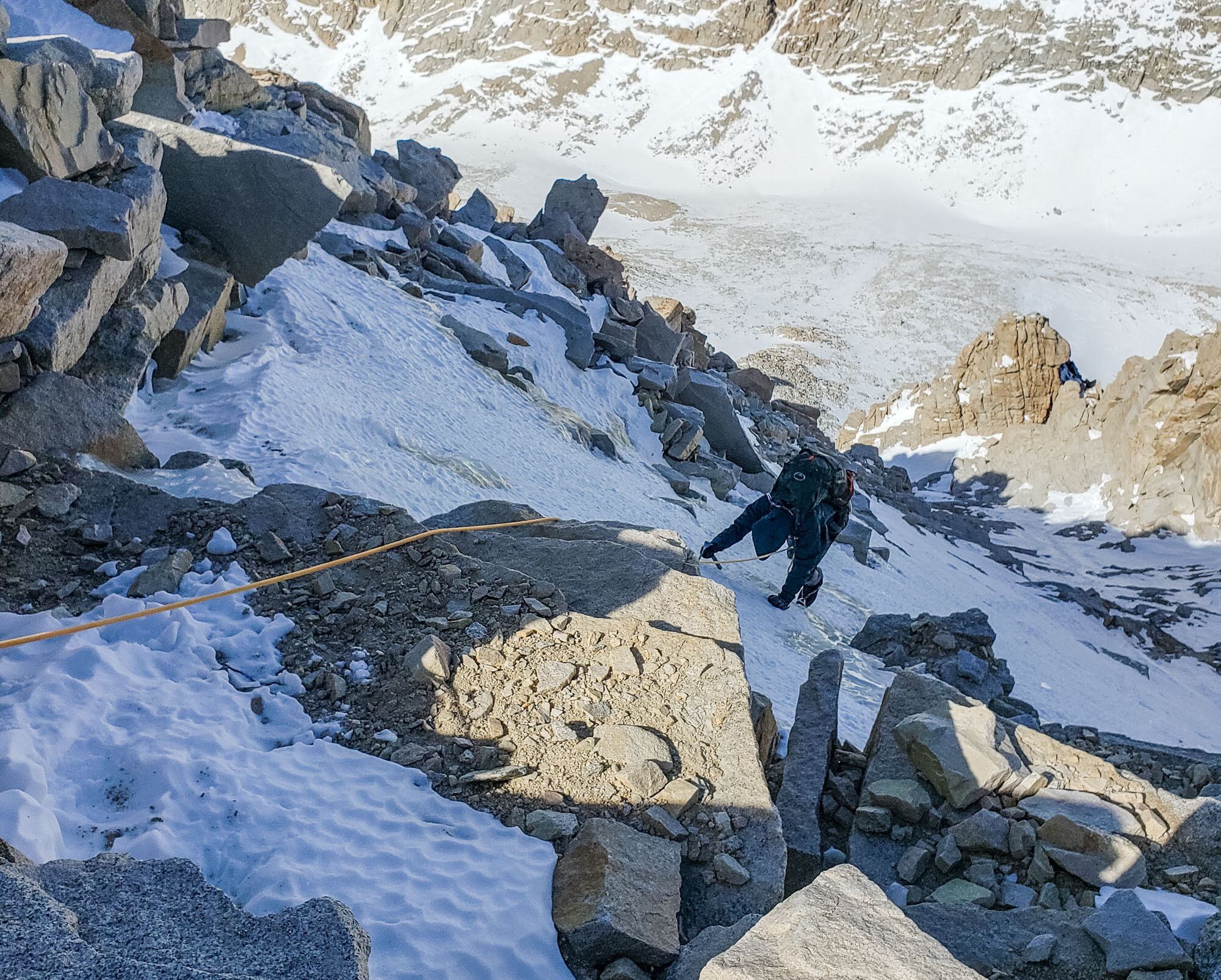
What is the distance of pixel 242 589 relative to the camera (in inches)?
181

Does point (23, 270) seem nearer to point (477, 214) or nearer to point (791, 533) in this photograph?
point (791, 533)

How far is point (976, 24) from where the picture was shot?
257 ft

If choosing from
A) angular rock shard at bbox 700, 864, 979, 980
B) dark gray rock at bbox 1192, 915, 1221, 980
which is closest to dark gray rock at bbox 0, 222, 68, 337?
angular rock shard at bbox 700, 864, 979, 980

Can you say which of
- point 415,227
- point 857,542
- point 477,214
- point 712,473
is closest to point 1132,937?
point 857,542

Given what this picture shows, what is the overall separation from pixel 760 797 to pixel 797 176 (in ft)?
233

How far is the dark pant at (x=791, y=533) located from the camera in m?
8.28

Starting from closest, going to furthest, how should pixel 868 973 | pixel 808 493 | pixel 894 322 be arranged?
pixel 868 973 → pixel 808 493 → pixel 894 322

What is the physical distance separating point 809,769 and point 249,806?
9.72ft

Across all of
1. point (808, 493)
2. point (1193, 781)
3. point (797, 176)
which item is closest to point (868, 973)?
point (1193, 781)

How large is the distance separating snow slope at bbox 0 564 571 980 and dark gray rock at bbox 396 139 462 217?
13.9m

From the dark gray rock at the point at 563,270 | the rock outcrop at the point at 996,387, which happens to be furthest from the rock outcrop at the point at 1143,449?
the dark gray rock at the point at 563,270

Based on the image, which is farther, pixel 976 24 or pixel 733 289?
pixel 976 24

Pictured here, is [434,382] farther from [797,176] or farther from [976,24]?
[976,24]

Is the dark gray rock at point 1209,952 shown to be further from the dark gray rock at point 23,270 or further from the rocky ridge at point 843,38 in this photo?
the rocky ridge at point 843,38
